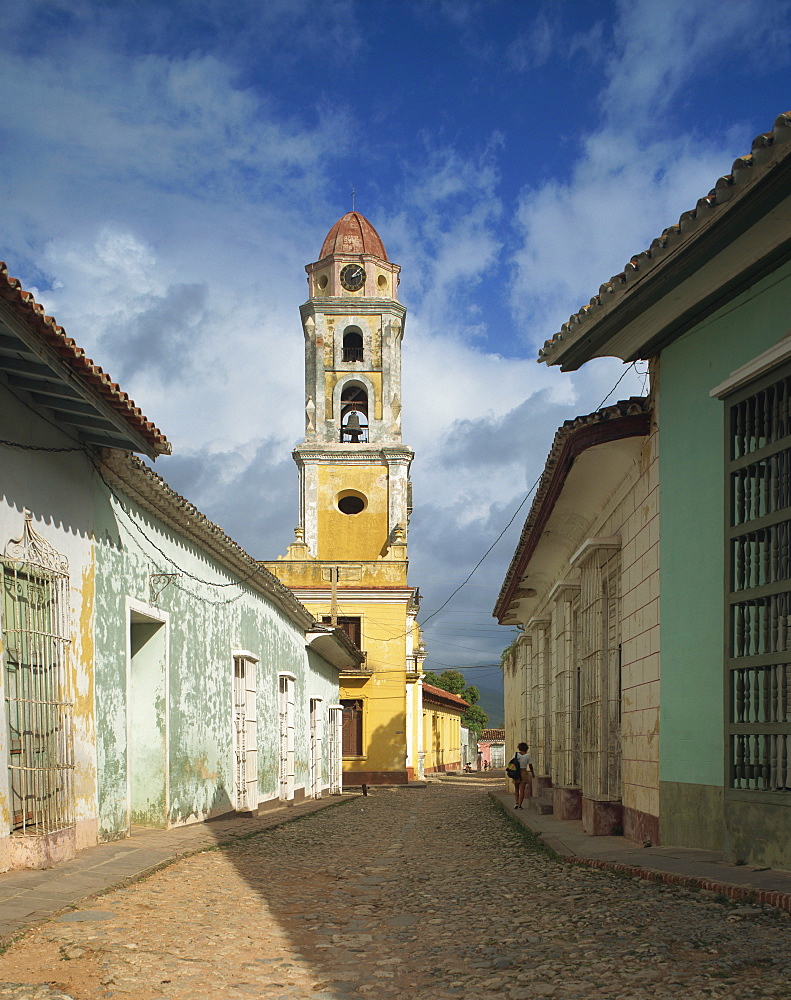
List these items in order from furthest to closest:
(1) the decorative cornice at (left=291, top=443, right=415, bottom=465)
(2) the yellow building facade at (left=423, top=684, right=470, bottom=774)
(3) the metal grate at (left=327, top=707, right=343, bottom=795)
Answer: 1. (2) the yellow building facade at (left=423, top=684, right=470, bottom=774)
2. (1) the decorative cornice at (left=291, top=443, right=415, bottom=465)
3. (3) the metal grate at (left=327, top=707, right=343, bottom=795)

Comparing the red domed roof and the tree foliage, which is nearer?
the red domed roof

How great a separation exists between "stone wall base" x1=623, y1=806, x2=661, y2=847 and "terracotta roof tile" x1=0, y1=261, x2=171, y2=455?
509 centimetres

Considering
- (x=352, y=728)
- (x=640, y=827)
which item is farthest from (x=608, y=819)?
(x=352, y=728)

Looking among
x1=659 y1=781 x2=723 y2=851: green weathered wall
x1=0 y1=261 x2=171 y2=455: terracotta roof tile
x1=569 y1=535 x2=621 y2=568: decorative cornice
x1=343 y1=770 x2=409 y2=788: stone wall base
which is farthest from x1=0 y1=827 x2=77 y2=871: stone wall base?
x1=343 y1=770 x2=409 y2=788: stone wall base

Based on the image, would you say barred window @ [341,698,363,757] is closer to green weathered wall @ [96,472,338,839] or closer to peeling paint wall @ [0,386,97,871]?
green weathered wall @ [96,472,338,839]

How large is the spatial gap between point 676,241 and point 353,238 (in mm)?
29409

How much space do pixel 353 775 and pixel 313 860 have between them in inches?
888

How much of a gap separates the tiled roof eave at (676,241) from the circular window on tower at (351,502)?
2504cm

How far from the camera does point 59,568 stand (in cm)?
821

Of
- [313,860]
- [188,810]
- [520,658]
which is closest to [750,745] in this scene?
[313,860]

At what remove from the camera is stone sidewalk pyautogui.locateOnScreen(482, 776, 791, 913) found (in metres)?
5.59

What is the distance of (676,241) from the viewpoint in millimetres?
6680

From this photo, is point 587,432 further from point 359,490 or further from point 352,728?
point 359,490

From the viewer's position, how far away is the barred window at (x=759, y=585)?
6.29 m
